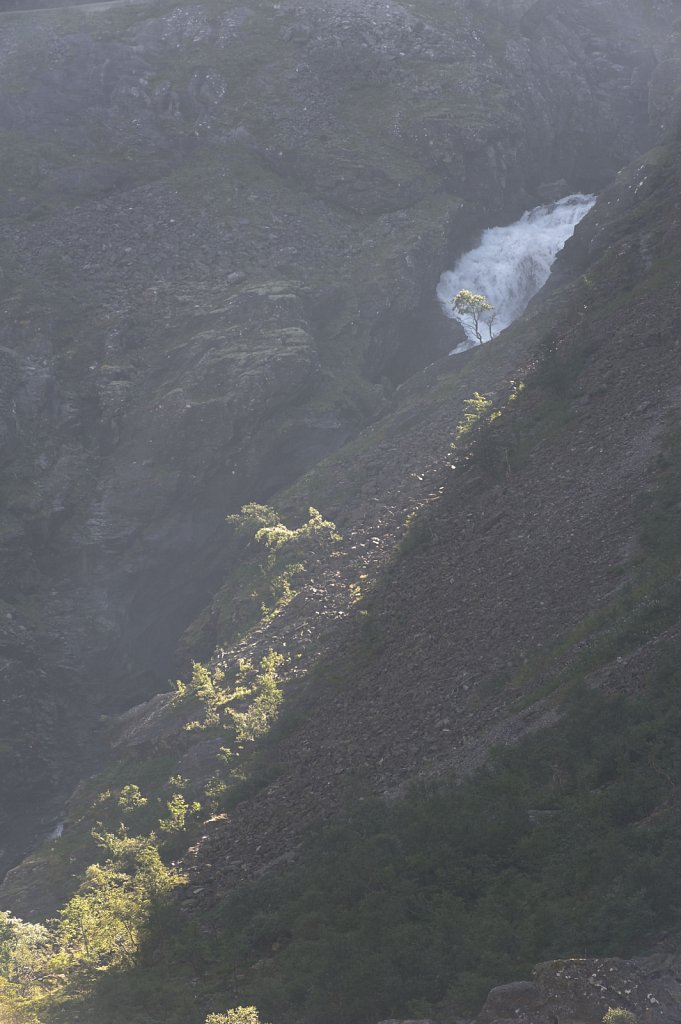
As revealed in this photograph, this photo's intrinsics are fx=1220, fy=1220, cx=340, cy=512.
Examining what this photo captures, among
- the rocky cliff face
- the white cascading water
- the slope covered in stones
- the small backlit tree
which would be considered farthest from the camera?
the white cascading water

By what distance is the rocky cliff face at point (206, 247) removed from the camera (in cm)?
4916

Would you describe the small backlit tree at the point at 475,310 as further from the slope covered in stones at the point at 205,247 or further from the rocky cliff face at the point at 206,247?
the slope covered in stones at the point at 205,247

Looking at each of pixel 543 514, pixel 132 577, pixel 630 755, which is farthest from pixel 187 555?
pixel 630 755

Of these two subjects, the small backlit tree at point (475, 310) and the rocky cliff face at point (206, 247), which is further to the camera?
the small backlit tree at point (475, 310)

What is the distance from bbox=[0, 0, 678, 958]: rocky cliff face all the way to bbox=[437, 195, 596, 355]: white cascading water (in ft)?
3.94

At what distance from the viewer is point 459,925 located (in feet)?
49.0

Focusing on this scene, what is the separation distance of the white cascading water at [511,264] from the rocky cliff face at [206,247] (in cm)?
120

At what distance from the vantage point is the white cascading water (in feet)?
211

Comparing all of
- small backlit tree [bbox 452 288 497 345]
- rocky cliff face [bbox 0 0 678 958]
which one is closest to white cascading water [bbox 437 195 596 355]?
small backlit tree [bbox 452 288 497 345]

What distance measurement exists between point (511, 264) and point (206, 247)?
1677 centimetres

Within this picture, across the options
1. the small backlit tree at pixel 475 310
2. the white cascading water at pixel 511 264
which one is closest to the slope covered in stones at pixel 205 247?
the white cascading water at pixel 511 264

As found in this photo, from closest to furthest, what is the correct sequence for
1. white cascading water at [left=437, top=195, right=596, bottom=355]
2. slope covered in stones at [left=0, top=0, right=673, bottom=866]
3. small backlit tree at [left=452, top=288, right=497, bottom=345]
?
1. slope covered in stones at [left=0, top=0, right=673, bottom=866]
2. small backlit tree at [left=452, top=288, right=497, bottom=345]
3. white cascading water at [left=437, top=195, right=596, bottom=355]

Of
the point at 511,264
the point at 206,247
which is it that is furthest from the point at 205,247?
the point at 511,264

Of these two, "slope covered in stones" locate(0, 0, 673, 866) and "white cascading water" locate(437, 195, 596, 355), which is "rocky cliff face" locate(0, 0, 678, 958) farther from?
"white cascading water" locate(437, 195, 596, 355)
